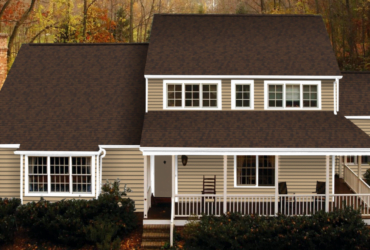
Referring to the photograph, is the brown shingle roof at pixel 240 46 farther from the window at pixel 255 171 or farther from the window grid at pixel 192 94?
the window at pixel 255 171

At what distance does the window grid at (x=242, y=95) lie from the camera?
19500 millimetres

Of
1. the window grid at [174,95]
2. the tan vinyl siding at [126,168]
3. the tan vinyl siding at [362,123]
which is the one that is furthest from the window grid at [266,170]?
the tan vinyl siding at [362,123]

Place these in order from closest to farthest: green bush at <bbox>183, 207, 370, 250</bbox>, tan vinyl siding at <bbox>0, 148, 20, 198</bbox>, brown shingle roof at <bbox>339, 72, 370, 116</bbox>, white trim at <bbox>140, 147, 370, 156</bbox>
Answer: green bush at <bbox>183, 207, 370, 250</bbox> → white trim at <bbox>140, 147, 370, 156</bbox> → tan vinyl siding at <bbox>0, 148, 20, 198</bbox> → brown shingle roof at <bbox>339, 72, 370, 116</bbox>

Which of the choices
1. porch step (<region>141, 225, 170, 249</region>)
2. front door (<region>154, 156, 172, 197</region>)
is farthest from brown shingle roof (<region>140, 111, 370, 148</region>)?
porch step (<region>141, 225, 170, 249</region>)

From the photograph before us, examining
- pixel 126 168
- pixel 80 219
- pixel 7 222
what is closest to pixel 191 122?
pixel 126 168

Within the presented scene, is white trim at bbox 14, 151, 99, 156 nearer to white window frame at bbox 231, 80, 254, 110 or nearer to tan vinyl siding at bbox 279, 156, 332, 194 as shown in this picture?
white window frame at bbox 231, 80, 254, 110

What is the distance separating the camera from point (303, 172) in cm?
1920

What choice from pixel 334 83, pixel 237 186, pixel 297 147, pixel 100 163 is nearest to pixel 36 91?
pixel 100 163

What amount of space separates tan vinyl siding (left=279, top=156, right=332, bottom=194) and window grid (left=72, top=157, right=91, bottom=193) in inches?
304

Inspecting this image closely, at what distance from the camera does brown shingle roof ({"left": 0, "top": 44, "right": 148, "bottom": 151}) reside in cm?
1875

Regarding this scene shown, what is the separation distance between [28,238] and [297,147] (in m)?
10.3

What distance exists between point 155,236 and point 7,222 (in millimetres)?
5172

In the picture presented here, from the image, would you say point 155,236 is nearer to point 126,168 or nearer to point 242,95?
point 126,168

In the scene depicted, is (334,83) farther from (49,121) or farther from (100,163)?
(49,121)
